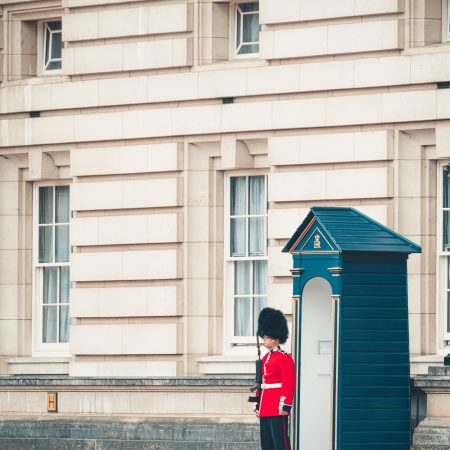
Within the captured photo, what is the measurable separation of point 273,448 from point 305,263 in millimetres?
1748

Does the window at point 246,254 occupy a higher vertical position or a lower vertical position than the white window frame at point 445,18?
lower

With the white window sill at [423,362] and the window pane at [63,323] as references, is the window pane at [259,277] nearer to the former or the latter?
the white window sill at [423,362]

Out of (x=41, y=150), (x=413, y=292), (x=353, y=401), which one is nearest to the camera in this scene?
(x=353, y=401)

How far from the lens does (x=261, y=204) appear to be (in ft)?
64.8

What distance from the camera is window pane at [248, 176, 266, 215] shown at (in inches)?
778

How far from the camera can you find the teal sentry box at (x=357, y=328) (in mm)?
16281

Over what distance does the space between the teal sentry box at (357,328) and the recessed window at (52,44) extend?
557 cm

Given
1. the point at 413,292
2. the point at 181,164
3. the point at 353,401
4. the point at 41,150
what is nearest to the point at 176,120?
the point at 181,164

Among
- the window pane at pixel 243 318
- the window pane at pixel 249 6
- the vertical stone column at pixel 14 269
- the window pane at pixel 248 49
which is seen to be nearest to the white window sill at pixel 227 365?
the window pane at pixel 243 318

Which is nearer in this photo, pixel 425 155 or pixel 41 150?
pixel 425 155

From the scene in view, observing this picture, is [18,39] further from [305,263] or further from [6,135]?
[305,263]

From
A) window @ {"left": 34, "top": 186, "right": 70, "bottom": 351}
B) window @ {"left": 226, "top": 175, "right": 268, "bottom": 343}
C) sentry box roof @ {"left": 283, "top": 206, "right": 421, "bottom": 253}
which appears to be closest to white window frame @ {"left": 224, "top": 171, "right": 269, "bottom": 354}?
window @ {"left": 226, "top": 175, "right": 268, "bottom": 343}

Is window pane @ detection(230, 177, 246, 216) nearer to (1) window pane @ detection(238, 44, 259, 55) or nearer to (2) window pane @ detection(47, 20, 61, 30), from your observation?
(1) window pane @ detection(238, 44, 259, 55)

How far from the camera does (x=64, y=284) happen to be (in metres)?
21.1
